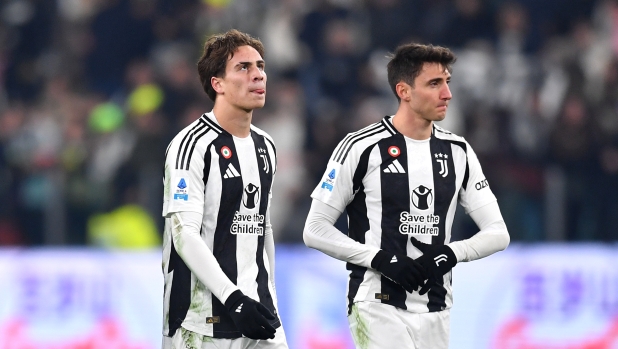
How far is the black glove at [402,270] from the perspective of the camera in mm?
5785

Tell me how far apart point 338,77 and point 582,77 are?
2.78m

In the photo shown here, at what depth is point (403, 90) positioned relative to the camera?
6215mm

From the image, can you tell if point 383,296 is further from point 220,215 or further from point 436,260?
point 220,215

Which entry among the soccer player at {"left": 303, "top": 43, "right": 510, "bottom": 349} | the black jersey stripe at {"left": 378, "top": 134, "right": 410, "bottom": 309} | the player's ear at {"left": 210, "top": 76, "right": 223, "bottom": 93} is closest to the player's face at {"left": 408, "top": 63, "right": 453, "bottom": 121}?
the soccer player at {"left": 303, "top": 43, "right": 510, "bottom": 349}

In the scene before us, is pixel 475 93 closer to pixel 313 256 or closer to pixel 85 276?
pixel 313 256

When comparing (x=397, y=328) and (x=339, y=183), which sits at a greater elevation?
(x=339, y=183)

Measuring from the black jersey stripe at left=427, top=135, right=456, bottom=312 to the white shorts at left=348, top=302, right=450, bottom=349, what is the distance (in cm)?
8

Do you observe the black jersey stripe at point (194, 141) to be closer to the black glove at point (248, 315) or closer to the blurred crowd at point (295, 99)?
the black glove at point (248, 315)

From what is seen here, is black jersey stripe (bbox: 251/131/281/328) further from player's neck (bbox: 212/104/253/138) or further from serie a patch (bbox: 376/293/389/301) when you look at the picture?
serie a patch (bbox: 376/293/389/301)

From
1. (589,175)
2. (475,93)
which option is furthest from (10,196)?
(589,175)

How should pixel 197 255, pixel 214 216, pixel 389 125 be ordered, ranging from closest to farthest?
1. pixel 197 255
2. pixel 214 216
3. pixel 389 125

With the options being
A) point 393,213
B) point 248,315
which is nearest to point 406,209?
point 393,213

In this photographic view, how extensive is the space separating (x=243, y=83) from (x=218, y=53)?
23cm

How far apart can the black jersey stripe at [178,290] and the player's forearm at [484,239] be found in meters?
1.41
